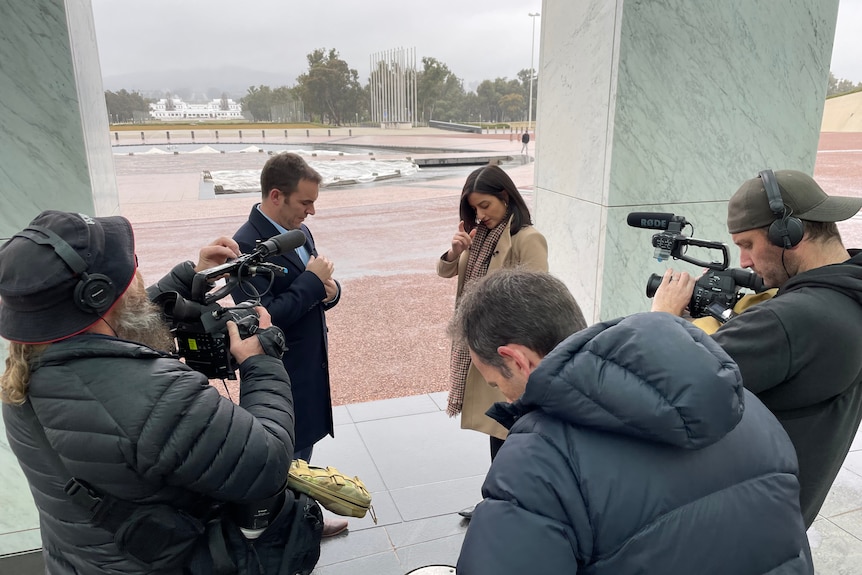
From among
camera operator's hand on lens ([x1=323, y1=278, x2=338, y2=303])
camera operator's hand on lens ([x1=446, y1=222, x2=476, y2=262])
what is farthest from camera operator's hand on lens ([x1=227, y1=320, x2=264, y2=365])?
camera operator's hand on lens ([x1=446, y1=222, x2=476, y2=262])

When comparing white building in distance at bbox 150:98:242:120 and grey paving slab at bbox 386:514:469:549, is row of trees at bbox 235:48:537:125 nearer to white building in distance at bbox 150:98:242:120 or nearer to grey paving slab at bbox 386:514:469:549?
white building in distance at bbox 150:98:242:120

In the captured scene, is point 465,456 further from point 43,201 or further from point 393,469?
point 43,201

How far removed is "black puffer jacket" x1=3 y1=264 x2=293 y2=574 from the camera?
1382 millimetres

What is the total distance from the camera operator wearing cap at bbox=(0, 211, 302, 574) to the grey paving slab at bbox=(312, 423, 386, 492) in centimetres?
234

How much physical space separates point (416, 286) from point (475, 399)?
230 inches

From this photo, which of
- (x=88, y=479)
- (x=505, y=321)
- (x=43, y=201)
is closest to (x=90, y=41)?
(x=43, y=201)

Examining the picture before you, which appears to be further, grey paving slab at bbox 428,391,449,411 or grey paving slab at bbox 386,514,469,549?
grey paving slab at bbox 428,391,449,411

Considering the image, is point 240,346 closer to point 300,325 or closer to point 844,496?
point 300,325

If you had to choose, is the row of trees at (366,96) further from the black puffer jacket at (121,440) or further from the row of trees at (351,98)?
the black puffer jacket at (121,440)

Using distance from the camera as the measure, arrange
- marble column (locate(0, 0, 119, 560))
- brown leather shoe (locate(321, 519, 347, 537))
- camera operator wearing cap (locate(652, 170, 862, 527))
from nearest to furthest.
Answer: camera operator wearing cap (locate(652, 170, 862, 527)), marble column (locate(0, 0, 119, 560)), brown leather shoe (locate(321, 519, 347, 537))

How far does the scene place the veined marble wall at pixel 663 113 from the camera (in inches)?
141

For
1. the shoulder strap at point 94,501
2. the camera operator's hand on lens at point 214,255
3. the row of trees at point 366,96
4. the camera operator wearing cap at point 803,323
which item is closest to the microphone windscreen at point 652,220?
the camera operator wearing cap at point 803,323

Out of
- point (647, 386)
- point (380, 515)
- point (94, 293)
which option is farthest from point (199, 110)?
point (647, 386)

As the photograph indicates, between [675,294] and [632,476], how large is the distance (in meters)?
1.34
